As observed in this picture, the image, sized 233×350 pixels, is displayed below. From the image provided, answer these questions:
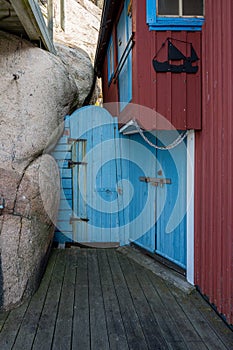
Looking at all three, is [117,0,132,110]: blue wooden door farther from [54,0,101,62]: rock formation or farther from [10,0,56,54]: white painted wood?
[54,0,101,62]: rock formation

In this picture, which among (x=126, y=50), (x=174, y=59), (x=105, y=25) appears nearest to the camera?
(x=174, y=59)

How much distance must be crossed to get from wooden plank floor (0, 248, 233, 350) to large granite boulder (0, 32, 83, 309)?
34 centimetres

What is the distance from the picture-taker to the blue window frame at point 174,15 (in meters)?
2.99

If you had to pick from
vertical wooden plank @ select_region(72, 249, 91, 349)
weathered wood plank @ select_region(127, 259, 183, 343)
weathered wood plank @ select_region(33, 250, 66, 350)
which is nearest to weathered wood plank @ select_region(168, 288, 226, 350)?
weathered wood plank @ select_region(127, 259, 183, 343)

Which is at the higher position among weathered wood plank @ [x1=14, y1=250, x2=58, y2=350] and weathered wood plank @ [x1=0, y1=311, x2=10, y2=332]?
weathered wood plank @ [x1=14, y1=250, x2=58, y2=350]

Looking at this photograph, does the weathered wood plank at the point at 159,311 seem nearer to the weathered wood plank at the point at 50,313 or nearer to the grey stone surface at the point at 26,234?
the weathered wood plank at the point at 50,313

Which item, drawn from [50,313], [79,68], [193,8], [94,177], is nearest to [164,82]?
[193,8]

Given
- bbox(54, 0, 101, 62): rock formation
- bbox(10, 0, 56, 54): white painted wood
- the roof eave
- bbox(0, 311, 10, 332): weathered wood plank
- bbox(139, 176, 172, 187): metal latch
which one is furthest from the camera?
bbox(54, 0, 101, 62): rock formation

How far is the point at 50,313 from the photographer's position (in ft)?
8.73

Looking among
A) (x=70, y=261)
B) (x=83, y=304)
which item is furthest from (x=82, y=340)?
(x=70, y=261)

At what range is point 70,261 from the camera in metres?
4.03

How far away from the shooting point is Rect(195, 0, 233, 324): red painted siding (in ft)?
7.88

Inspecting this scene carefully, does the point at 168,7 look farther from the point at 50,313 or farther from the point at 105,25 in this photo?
the point at 50,313

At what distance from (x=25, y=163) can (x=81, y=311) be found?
1.63 metres
